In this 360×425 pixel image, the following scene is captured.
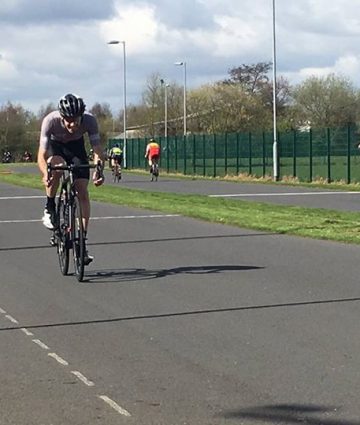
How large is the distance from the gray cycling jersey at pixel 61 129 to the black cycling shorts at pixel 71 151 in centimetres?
8

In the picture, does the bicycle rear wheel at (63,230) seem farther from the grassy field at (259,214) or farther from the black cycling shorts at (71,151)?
the grassy field at (259,214)

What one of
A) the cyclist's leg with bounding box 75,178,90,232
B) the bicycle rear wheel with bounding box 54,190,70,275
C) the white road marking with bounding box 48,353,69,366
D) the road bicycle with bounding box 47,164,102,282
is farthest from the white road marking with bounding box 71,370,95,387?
the bicycle rear wheel with bounding box 54,190,70,275

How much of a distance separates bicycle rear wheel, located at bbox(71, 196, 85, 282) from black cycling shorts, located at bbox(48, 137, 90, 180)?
13.6 inches

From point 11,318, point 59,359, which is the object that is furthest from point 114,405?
point 11,318

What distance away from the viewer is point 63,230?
10.1m

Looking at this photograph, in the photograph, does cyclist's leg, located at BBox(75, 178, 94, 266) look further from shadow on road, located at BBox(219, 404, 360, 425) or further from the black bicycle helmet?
shadow on road, located at BBox(219, 404, 360, 425)

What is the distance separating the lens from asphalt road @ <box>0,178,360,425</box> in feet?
17.3

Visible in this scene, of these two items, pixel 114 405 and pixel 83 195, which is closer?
pixel 114 405

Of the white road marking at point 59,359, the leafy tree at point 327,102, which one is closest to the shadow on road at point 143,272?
the white road marking at point 59,359

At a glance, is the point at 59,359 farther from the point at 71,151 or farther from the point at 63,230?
the point at 71,151

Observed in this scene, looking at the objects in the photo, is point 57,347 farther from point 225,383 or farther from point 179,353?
point 225,383

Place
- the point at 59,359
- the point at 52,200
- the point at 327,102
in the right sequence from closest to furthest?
the point at 59,359 < the point at 52,200 < the point at 327,102

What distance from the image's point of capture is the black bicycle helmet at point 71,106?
9.30 metres

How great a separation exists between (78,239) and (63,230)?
431mm
